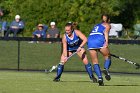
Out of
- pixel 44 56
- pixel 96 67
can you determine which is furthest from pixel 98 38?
pixel 44 56

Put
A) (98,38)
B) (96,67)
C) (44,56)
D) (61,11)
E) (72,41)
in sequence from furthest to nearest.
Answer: (61,11) < (44,56) < (72,41) < (98,38) < (96,67)

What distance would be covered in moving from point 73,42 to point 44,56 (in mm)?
9205

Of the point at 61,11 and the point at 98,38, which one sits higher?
the point at 98,38

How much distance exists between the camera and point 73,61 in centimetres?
2700

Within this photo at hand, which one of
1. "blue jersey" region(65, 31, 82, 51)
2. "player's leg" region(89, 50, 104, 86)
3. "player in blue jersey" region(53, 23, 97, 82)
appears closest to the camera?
"player's leg" region(89, 50, 104, 86)

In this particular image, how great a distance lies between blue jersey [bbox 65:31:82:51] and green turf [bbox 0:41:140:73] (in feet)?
22.0

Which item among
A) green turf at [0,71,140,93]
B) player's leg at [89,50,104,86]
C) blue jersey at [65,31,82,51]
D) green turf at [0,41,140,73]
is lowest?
green turf at [0,41,140,73]

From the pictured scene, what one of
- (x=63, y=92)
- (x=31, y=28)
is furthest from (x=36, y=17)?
(x=63, y=92)

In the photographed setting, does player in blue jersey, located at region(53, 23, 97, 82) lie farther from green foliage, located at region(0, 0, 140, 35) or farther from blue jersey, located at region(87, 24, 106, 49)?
green foliage, located at region(0, 0, 140, 35)

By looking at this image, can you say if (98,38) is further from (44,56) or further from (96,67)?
(44,56)

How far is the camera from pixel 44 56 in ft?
89.1

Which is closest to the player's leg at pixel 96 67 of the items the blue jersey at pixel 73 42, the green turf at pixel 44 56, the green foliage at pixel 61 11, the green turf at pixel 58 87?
the green turf at pixel 58 87

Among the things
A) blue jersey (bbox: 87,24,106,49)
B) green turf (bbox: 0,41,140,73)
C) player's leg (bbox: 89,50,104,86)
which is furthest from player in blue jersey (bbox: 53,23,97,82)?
green turf (bbox: 0,41,140,73)

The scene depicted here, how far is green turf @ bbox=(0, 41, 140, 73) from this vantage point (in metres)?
25.5
